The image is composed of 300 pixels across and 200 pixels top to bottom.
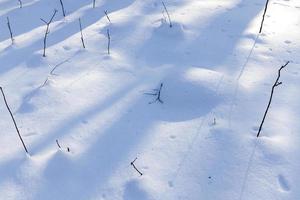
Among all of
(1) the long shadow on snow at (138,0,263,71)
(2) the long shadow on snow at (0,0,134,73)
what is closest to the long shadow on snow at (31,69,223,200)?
(1) the long shadow on snow at (138,0,263,71)

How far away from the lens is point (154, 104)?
2.93 metres

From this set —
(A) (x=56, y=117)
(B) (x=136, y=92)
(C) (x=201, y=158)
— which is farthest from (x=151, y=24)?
(C) (x=201, y=158)

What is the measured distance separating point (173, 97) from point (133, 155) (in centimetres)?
66

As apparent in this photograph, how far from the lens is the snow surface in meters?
2.36

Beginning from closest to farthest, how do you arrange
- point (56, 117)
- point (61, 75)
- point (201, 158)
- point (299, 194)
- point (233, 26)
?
point (299, 194) → point (201, 158) → point (56, 117) → point (61, 75) → point (233, 26)

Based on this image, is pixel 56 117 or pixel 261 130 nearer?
pixel 261 130

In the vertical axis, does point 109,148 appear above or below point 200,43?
below

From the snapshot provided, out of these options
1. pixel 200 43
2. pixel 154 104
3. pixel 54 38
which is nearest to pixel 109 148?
pixel 154 104

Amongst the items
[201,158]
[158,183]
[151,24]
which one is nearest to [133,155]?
[158,183]

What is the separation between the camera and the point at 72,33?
3.85 metres

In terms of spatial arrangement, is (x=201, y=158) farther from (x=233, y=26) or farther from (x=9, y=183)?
(x=233, y=26)

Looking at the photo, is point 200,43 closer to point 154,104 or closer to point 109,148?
→ point 154,104

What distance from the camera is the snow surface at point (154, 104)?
7.73 ft

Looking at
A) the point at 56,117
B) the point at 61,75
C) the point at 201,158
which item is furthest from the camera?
the point at 61,75
